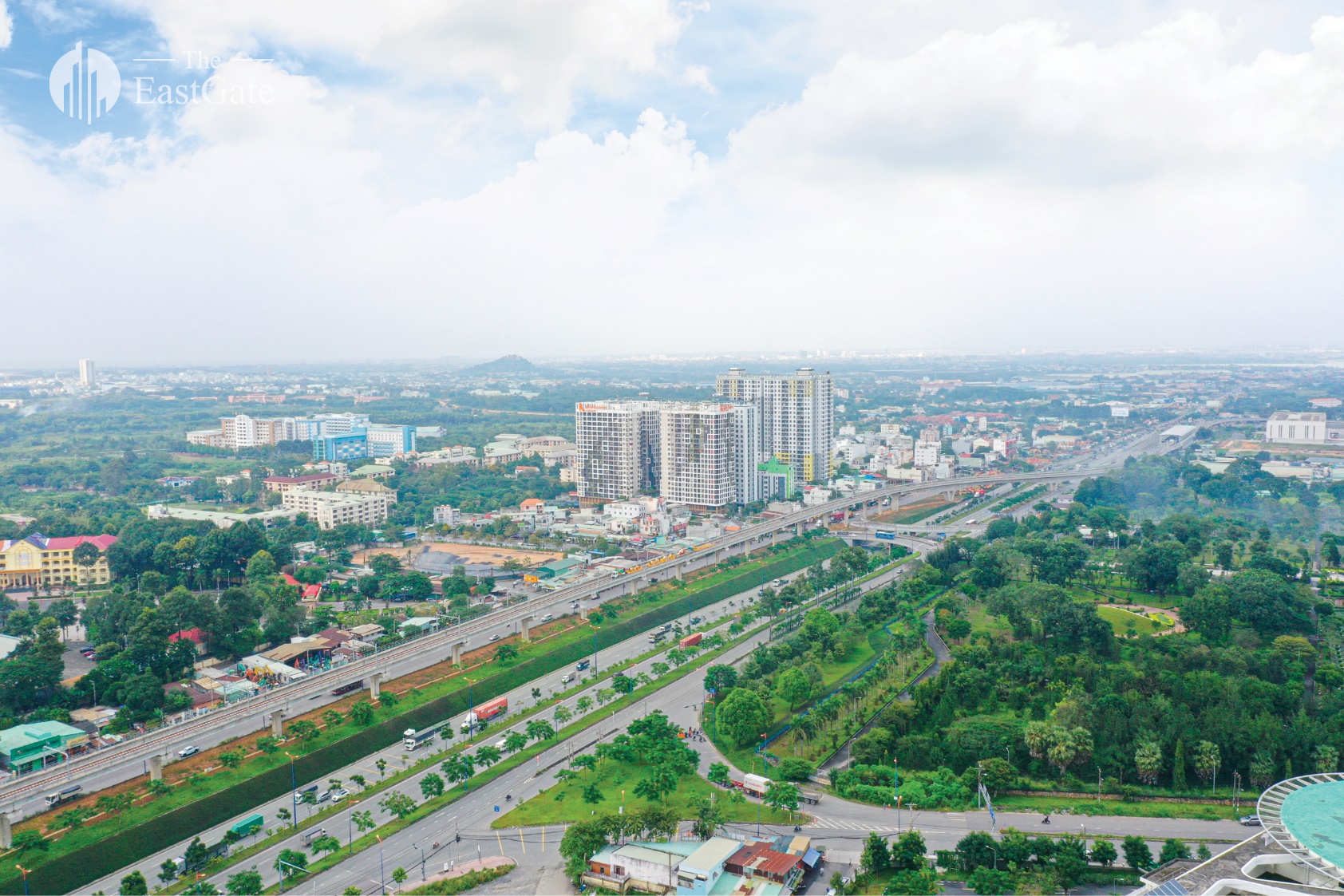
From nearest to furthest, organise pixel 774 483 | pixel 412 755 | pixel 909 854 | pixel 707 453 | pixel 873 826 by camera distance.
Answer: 1. pixel 909 854
2. pixel 873 826
3. pixel 412 755
4. pixel 707 453
5. pixel 774 483

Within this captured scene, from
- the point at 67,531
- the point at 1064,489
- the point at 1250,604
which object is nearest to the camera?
the point at 1250,604

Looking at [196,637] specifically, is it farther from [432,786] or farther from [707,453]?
[707,453]

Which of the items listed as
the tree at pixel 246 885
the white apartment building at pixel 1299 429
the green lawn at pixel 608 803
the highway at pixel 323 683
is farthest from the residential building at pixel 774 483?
the white apartment building at pixel 1299 429

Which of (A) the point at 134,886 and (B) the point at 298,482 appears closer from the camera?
(A) the point at 134,886

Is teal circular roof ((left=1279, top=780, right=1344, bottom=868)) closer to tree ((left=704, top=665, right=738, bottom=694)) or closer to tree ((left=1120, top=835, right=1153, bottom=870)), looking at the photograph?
tree ((left=1120, top=835, right=1153, bottom=870))

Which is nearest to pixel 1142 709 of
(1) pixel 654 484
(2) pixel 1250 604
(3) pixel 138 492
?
(2) pixel 1250 604

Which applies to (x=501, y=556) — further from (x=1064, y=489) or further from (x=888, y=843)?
(x=1064, y=489)

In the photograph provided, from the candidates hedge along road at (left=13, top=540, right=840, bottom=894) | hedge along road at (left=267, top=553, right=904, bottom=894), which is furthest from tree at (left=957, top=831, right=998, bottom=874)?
hedge along road at (left=13, top=540, right=840, bottom=894)

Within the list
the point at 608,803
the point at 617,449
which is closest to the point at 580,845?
the point at 608,803
